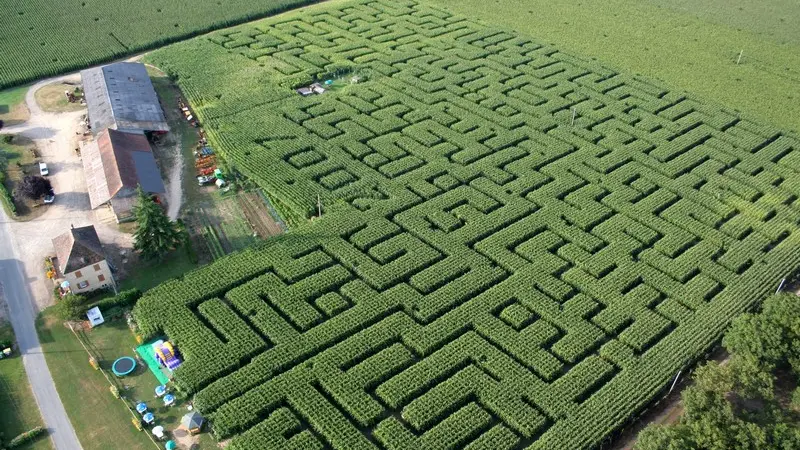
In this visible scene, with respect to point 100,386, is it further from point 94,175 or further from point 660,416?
point 660,416

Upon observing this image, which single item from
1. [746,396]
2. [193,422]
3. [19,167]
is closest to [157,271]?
[193,422]

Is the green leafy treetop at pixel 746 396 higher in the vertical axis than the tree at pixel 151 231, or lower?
lower

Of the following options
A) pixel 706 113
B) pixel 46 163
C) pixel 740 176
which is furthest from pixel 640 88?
pixel 46 163

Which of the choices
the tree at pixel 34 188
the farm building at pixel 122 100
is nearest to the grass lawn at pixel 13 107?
the farm building at pixel 122 100

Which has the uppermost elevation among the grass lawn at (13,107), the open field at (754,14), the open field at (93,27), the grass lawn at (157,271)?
the open field at (93,27)

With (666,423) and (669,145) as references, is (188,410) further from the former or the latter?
(669,145)

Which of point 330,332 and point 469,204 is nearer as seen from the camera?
point 330,332

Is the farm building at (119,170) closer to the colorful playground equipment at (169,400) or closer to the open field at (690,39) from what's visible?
the colorful playground equipment at (169,400)
